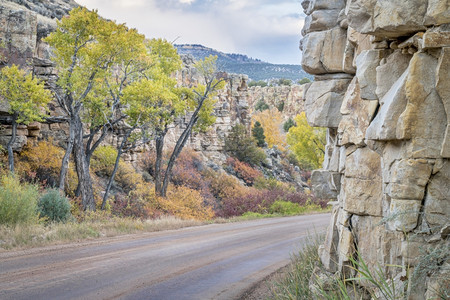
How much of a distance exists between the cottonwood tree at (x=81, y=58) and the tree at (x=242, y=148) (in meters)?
21.8

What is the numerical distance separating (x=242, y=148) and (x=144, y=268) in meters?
31.3

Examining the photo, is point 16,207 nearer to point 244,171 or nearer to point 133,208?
point 133,208

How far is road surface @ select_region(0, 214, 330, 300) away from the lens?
303 inches

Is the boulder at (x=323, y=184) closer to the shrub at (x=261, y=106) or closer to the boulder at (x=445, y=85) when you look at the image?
the boulder at (x=445, y=85)

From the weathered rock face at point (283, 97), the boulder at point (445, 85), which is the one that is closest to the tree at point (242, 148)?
the boulder at point (445, 85)

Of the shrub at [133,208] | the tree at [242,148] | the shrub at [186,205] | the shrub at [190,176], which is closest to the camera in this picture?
the shrub at [133,208]

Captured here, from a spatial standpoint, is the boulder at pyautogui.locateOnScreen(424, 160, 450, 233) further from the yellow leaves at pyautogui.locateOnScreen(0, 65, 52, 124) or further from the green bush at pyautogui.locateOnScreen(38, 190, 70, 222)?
the yellow leaves at pyautogui.locateOnScreen(0, 65, 52, 124)

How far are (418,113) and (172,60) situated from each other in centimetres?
2237

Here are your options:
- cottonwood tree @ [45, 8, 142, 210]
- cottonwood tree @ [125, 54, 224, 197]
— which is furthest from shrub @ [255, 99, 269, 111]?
cottonwood tree @ [45, 8, 142, 210]

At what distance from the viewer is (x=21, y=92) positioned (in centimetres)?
1844

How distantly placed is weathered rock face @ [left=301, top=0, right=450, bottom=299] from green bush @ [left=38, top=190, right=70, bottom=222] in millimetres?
11873

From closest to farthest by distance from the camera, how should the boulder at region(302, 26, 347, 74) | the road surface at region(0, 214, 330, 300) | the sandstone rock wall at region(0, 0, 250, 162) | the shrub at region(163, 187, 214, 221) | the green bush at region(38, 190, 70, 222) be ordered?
the boulder at region(302, 26, 347, 74), the road surface at region(0, 214, 330, 300), the green bush at region(38, 190, 70, 222), the sandstone rock wall at region(0, 0, 250, 162), the shrub at region(163, 187, 214, 221)

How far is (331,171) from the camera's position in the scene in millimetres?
7293

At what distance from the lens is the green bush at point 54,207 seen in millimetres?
Answer: 15656
